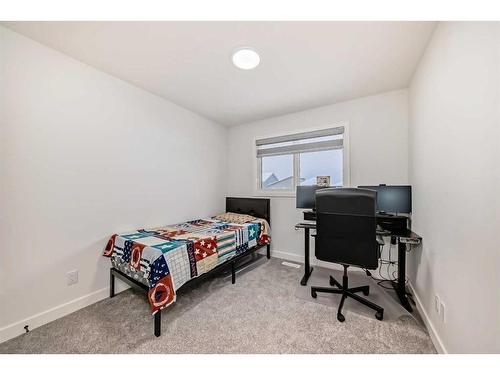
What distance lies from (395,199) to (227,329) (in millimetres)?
2159

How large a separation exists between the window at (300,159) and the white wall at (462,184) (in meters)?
1.12

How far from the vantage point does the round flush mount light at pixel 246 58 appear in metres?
1.71

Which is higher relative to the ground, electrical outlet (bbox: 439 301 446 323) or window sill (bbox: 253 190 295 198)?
window sill (bbox: 253 190 295 198)

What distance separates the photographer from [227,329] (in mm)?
1567

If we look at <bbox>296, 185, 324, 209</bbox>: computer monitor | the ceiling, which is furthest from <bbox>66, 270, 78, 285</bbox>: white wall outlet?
<bbox>296, 185, 324, 209</bbox>: computer monitor

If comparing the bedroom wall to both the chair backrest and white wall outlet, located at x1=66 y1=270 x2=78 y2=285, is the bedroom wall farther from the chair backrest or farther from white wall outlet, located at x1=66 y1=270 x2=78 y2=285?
the chair backrest

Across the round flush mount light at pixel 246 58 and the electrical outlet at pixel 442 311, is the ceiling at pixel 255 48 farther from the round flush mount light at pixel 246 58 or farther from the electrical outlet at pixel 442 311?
the electrical outlet at pixel 442 311

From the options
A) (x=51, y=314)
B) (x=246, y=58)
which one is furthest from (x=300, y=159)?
(x=51, y=314)

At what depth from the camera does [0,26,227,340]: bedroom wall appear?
149cm

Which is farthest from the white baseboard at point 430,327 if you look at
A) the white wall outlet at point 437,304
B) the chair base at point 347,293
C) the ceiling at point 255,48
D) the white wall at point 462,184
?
the ceiling at point 255,48

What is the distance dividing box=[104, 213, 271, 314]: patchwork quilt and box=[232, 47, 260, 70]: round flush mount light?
1.79 metres

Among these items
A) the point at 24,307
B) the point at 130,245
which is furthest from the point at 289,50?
the point at 24,307

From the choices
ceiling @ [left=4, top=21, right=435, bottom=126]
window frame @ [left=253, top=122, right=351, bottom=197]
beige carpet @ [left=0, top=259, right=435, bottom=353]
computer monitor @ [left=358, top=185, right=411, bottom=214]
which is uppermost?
ceiling @ [left=4, top=21, right=435, bottom=126]
